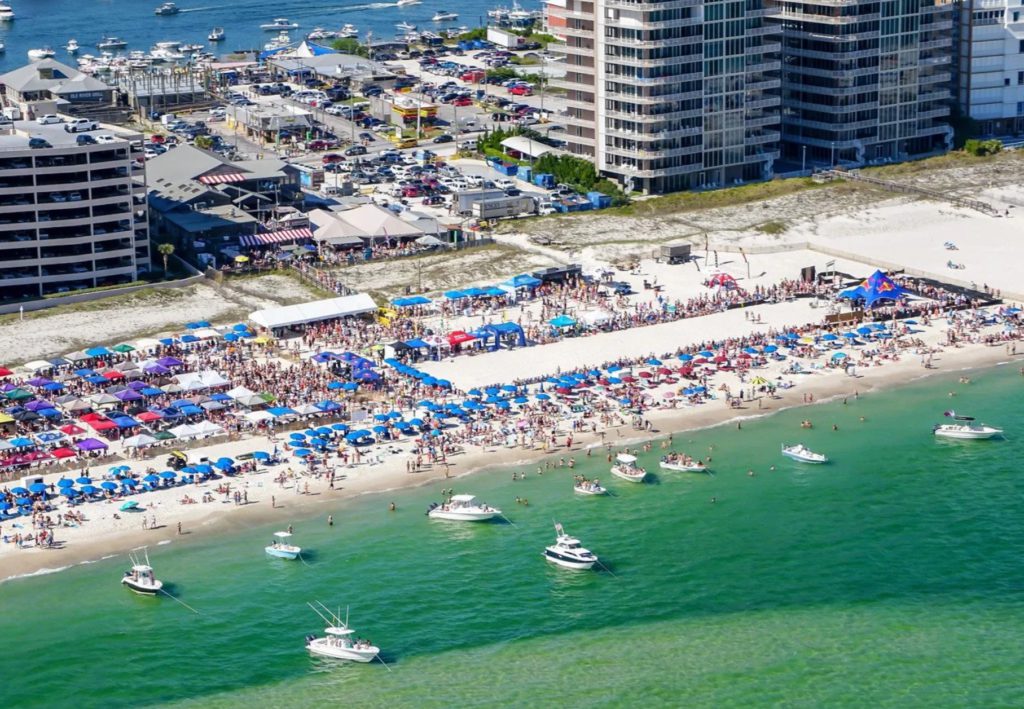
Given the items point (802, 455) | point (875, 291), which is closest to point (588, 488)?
point (802, 455)

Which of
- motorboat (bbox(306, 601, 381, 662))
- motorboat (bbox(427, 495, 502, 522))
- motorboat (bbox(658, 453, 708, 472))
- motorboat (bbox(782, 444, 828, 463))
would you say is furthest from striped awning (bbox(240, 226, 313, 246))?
motorboat (bbox(306, 601, 381, 662))

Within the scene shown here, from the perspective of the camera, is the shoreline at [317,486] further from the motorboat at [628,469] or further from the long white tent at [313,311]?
the long white tent at [313,311]

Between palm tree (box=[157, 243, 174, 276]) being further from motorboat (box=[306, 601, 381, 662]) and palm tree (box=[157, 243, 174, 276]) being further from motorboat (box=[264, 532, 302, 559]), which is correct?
motorboat (box=[306, 601, 381, 662])

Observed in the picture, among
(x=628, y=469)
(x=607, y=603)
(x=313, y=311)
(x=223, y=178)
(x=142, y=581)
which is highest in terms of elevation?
(x=223, y=178)

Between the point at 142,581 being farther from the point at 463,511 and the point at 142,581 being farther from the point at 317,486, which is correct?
the point at 463,511

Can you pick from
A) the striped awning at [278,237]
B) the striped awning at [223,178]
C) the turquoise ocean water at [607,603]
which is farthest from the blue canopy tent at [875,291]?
the striped awning at [223,178]

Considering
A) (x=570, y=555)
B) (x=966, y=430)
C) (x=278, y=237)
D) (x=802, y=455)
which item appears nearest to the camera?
(x=570, y=555)

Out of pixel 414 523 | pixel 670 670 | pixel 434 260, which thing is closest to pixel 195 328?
pixel 434 260
